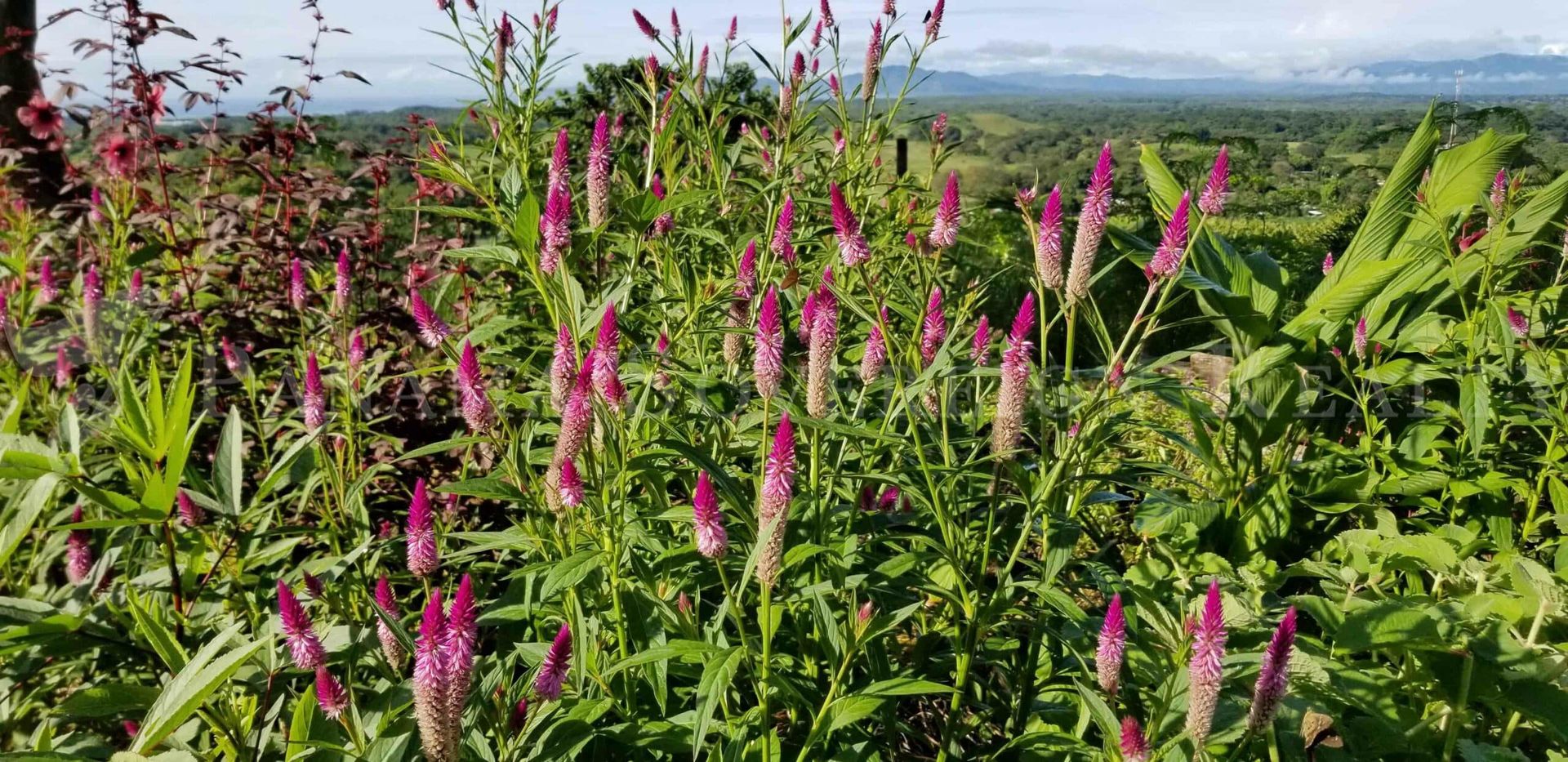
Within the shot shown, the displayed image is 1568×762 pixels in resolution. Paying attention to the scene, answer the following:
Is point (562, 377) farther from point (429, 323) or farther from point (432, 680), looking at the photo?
point (432, 680)

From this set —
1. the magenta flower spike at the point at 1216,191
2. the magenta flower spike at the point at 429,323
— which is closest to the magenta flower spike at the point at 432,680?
the magenta flower spike at the point at 429,323

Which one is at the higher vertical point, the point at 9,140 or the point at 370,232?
the point at 9,140

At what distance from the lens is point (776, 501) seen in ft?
4.21

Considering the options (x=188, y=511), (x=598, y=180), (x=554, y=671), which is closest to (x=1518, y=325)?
(x=598, y=180)

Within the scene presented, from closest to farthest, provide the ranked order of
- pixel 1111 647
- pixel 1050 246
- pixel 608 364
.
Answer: pixel 1111 647, pixel 608 364, pixel 1050 246

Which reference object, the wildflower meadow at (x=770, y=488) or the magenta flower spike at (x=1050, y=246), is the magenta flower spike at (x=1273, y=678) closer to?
the wildflower meadow at (x=770, y=488)

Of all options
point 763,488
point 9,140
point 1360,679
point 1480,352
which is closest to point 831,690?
point 763,488

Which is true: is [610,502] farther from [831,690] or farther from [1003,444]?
[1003,444]

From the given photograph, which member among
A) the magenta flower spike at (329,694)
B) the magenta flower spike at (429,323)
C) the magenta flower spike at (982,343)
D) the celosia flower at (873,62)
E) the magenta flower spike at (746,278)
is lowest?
the magenta flower spike at (329,694)

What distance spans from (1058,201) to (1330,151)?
6377mm

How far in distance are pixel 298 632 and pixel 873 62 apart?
6.25ft

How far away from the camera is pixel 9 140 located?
456 cm

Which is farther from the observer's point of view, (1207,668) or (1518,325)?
(1518,325)

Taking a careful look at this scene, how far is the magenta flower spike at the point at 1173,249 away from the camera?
153 centimetres
